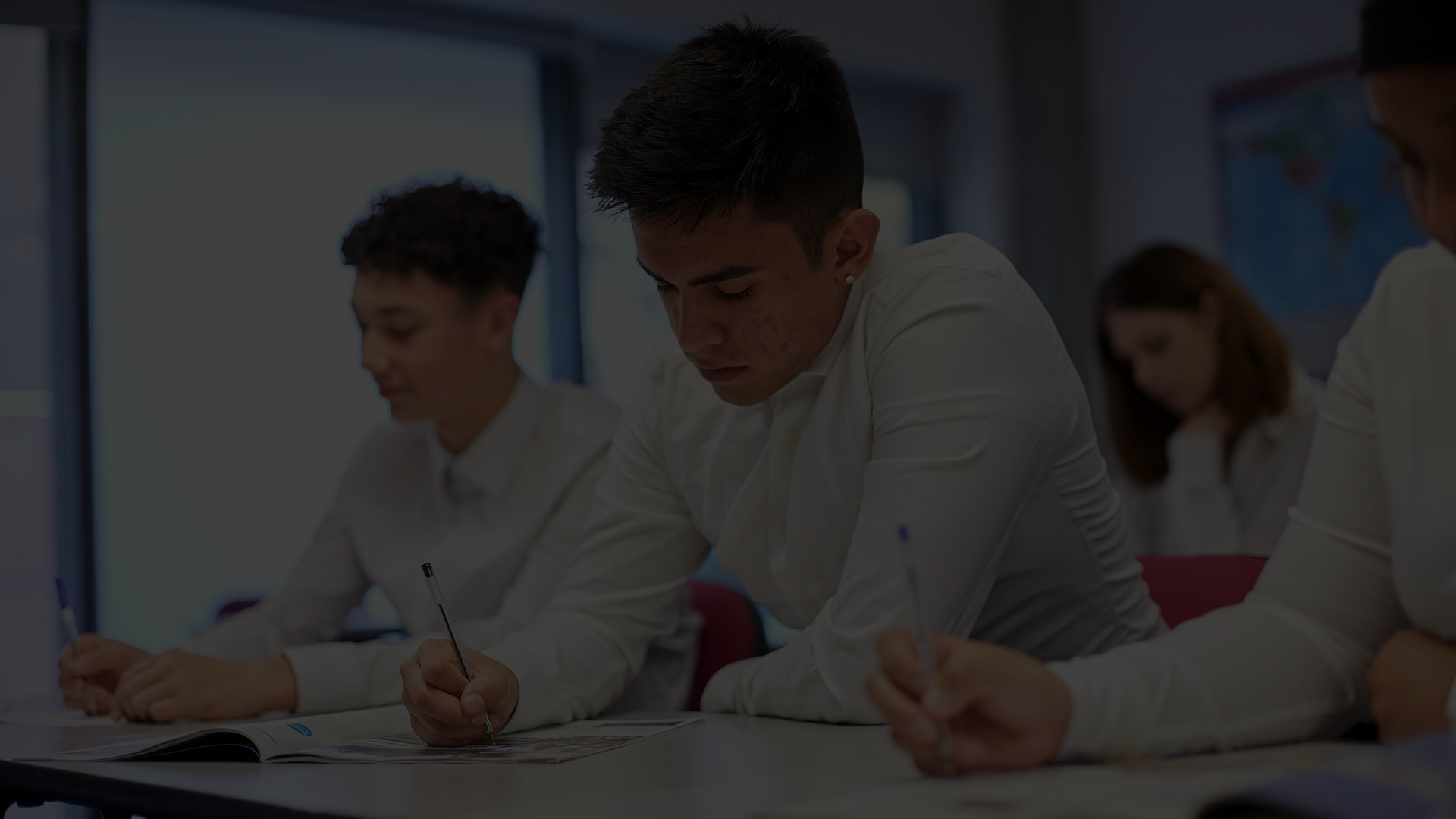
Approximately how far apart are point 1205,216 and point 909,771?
4307mm

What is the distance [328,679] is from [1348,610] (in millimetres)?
1140

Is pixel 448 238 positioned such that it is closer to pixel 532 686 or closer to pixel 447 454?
pixel 447 454

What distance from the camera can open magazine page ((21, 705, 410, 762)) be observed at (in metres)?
1.14

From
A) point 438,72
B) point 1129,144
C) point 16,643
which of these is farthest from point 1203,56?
point 16,643

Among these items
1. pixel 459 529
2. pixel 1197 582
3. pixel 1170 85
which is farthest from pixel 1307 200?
pixel 459 529

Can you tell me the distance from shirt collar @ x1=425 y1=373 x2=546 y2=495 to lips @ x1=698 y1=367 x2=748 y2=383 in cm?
70

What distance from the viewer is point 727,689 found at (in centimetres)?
135

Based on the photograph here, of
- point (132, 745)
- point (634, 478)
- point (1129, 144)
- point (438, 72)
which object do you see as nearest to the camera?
point (132, 745)

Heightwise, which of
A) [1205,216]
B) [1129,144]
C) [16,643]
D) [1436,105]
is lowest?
[16,643]

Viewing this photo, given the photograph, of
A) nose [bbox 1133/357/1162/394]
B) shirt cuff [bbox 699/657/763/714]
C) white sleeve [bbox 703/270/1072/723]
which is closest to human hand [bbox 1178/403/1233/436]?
nose [bbox 1133/357/1162/394]

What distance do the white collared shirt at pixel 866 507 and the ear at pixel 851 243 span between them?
3 centimetres

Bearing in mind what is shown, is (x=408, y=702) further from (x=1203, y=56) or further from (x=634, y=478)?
(x=1203, y=56)

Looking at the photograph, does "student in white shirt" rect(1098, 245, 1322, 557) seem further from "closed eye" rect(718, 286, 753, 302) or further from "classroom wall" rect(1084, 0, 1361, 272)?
"closed eye" rect(718, 286, 753, 302)

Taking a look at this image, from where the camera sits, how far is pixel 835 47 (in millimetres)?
4574
